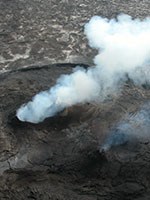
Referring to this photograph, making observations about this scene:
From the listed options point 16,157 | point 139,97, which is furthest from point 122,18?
point 16,157

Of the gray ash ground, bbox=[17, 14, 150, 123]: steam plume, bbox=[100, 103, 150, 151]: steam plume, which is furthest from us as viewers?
bbox=[17, 14, 150, 123]: steam plume

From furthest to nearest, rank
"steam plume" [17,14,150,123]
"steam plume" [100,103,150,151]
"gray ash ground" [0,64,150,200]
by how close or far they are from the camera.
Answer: "steam plume" [17,14,150,123], "steam plume" [100,103,150,151], "gray ash ground" [0,64,150,200]

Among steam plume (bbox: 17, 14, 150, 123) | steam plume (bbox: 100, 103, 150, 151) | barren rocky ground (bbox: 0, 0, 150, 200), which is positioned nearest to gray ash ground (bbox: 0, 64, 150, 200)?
barren rocky ground (bbox: 0, 0, 150, 200)

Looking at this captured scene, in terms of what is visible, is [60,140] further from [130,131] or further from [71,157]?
[130,131]

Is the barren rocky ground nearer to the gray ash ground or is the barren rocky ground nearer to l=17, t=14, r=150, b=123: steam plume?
the gray ash ground

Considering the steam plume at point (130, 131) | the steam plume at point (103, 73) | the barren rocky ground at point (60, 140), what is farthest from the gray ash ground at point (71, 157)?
the steam plume at point (103, 73)

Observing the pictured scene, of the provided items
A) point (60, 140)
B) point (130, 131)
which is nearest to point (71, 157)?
point (60, 140)

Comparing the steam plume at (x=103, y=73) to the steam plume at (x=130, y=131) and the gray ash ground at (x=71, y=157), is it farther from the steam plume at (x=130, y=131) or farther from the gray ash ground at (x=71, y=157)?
the steam plume at (x=130, y=131)
